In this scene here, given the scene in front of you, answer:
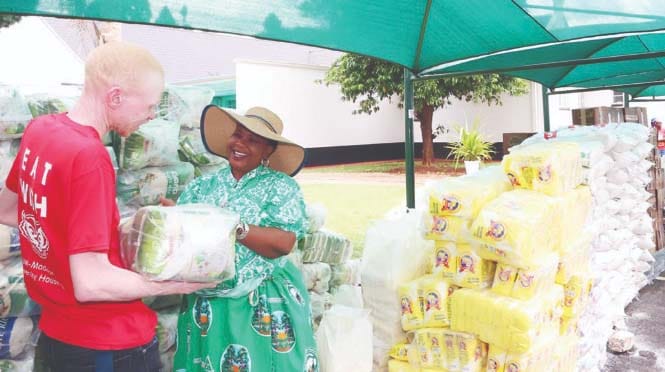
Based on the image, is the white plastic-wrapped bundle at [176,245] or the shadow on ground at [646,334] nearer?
the white plastic-wrapped bundle at [176,245]

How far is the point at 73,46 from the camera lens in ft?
52.3

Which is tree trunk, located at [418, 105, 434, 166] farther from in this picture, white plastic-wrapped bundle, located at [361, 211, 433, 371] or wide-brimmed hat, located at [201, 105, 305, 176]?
wide-brimmed hat, located at [201, 105, 305, 176]

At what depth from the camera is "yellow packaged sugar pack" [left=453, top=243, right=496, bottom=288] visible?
2.37 meters

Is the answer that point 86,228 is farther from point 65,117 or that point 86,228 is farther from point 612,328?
point 612,328

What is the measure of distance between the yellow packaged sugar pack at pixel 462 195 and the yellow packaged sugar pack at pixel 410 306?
359 millimetres

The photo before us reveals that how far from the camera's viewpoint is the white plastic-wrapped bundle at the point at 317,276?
2.97m

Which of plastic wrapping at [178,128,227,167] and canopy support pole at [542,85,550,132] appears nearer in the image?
plastic wrapping at [178,128,227,167]

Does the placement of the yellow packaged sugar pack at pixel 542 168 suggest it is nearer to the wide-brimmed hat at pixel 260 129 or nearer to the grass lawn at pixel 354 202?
the wide-brimmed hat at pixel 260 129

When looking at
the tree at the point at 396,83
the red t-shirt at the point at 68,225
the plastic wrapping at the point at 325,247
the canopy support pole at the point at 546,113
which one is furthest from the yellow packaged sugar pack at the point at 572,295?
the tree at the point at 396,83

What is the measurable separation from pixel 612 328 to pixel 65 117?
3.86 m

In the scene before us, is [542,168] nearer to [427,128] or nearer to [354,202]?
[354,202]

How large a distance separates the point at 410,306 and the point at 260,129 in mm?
1128

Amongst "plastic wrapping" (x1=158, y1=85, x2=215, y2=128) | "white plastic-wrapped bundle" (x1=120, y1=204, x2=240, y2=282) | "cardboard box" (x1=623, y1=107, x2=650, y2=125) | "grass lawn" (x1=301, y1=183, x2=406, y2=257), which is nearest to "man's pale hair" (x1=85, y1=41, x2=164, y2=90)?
"white plastic-wrapped bundle" (x1=120, y1=204, x2=240, y2=282)

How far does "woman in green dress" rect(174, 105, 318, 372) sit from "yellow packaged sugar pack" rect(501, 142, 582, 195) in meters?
1.12
